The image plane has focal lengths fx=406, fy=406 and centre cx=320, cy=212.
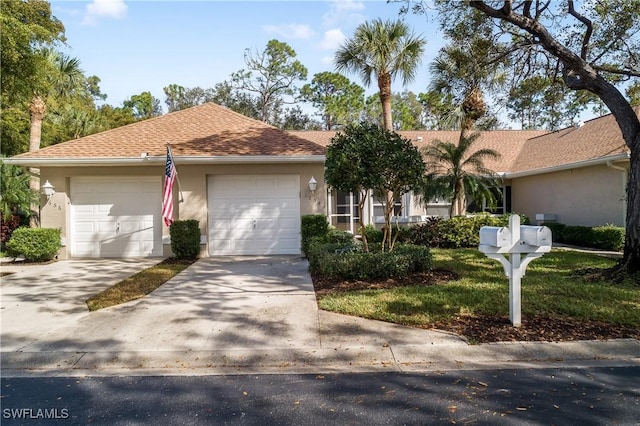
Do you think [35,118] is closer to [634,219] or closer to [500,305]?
[500,305]

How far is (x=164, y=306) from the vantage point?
652 centimetres

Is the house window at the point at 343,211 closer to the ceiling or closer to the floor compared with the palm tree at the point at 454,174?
closer to the floor

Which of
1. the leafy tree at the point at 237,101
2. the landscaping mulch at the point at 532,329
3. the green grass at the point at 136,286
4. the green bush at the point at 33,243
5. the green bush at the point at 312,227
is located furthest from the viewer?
the leafy tree at the point at 237,101

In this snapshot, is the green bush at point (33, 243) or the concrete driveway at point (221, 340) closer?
the concrete driveway at point (221, 340)

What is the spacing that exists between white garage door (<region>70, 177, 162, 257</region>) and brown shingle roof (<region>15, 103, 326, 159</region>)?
94cm

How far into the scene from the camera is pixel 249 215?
12414 mm

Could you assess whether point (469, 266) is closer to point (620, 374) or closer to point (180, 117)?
point (620, 374)

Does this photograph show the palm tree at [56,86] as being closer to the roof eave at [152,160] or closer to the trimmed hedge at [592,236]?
the roof eave at [152,160]

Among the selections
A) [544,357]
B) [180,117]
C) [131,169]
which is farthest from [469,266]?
[180,117]

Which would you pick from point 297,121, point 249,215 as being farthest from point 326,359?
point 297,121

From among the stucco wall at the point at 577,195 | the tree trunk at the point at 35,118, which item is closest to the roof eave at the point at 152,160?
the tree trunk at the point at 35,118

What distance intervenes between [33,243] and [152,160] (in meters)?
3.87

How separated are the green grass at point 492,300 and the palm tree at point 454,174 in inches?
264

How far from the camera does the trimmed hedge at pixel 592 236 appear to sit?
12211mm
